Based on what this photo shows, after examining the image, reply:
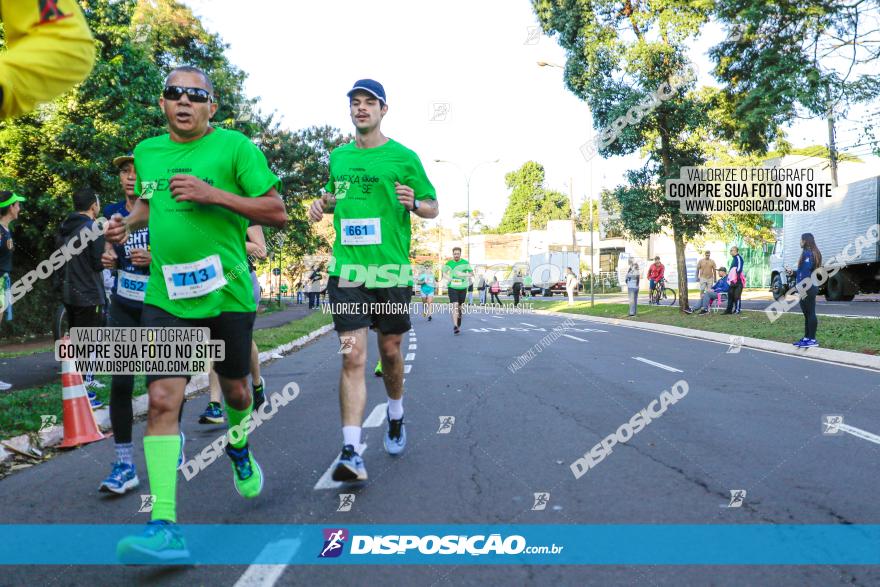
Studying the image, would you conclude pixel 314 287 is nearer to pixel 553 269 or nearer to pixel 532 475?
pixel 553 269

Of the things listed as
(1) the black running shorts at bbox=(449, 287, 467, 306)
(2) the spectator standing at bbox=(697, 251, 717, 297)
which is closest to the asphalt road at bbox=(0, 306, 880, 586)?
(1) the black running shorts at bbox=(449, 287, 467, 306)

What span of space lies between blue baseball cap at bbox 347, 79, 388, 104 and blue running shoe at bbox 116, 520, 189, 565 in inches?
106

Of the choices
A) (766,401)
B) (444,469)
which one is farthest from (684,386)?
(444,469)

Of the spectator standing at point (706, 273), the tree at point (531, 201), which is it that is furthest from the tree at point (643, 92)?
the tree at point (531, 201)

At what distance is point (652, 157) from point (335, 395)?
16864 millimetres

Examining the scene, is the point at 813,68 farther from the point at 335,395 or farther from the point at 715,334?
the point at 335,395

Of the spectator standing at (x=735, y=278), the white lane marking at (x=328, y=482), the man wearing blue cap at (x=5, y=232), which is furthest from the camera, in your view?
the spectator standing at (x=735, y=278)

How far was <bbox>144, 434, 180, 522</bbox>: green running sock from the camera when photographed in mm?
2814

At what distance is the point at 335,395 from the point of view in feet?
24.6

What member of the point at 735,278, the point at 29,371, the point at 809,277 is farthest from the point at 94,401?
the point at 735,278

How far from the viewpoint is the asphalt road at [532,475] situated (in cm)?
279

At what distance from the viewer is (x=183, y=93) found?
10.4ft

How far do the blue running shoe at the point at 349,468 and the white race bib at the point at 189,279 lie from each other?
130cm

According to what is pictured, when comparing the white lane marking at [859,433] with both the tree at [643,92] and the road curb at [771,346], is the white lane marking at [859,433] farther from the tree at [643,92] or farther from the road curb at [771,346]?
the tree at [643,92]
